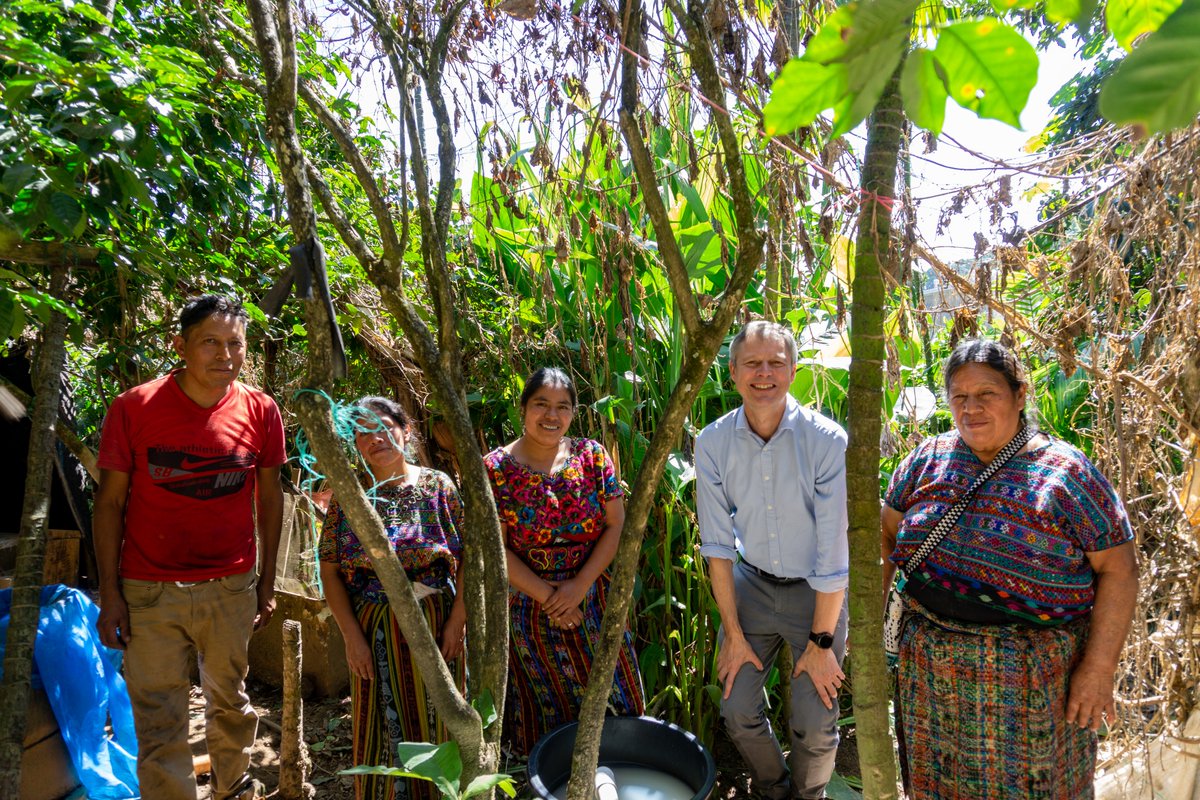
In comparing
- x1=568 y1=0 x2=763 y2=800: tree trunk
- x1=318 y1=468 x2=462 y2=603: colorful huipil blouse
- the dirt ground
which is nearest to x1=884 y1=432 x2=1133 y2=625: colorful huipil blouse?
x1=568 y1=0 x2=763 y2=800: tree trunk

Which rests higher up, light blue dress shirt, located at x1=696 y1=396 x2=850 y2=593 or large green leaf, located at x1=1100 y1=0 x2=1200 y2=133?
large green leaf, located at x1=1100 y1=0 x2=1200 y2=133

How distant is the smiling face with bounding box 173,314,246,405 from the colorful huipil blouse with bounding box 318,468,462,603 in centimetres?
55

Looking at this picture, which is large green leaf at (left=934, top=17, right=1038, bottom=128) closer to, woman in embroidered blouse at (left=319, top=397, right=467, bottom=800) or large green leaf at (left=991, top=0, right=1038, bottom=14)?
large green leaf at (left=991, top=0, right=1038, bottom=14)

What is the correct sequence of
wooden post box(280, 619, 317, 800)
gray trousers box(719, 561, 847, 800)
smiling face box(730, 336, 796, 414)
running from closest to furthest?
smiling face box(730, 336, 796, 414) < gray trousers box(719, 561, 847, 800) < wooden post box(280, 619, 317, 800)

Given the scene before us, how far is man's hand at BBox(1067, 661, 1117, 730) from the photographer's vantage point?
78.0 inches

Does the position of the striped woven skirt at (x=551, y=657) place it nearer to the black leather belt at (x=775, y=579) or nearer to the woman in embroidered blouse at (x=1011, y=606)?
the black leather belt at (x=775, y=579)

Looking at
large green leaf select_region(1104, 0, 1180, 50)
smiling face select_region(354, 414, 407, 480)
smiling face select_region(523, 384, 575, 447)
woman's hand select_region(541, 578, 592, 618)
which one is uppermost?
large green leaf select_region(1104, 0, 1180, 50)

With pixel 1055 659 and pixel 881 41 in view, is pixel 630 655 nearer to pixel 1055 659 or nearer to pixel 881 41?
pixel 1055 659

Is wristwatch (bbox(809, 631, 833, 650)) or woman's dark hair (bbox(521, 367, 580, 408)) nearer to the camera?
wristwatch (bbox(809, 631, 833, 650))

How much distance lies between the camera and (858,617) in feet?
4.29

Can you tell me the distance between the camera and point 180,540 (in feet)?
8.73

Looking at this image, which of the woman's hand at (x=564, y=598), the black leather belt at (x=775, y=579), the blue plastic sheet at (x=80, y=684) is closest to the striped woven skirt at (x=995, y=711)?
the black leather belt at (x=775, y=579)

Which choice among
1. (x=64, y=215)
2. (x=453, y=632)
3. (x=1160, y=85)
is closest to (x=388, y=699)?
(x=453, y=632)

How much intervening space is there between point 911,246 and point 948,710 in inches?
51.0
